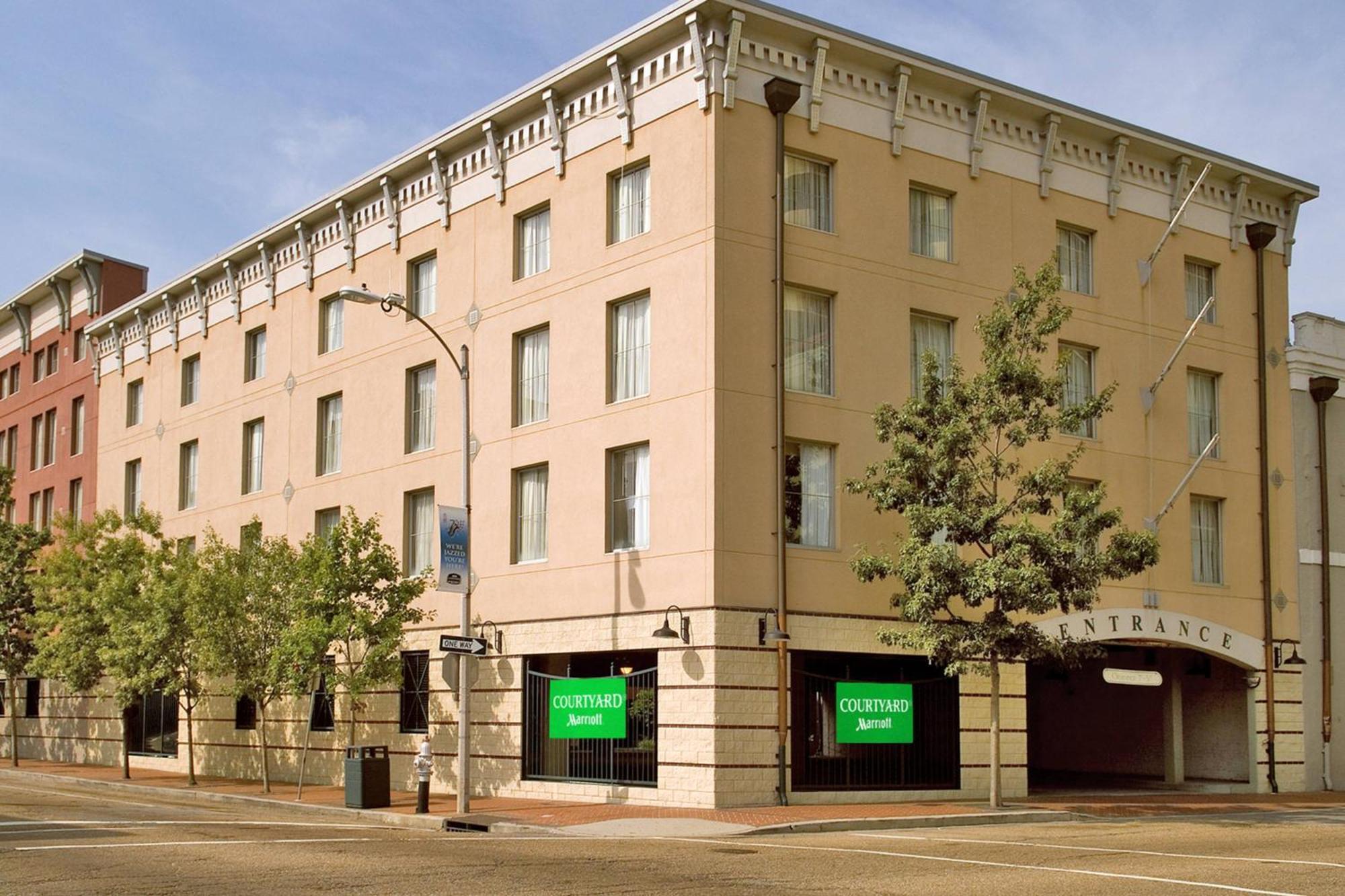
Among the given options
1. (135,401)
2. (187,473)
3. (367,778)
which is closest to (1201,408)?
(367,778)

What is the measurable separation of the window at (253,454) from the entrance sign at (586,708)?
14.5 m

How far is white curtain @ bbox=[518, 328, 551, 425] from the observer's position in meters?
30.6

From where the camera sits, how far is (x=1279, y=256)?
35625mm

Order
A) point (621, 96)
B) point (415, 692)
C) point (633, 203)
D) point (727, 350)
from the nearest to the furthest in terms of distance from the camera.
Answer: point (727, 350), point (621, 96), point (633, 203), point (415, 692)

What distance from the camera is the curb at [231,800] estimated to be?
25.4m

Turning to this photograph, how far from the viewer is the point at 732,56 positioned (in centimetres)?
2670

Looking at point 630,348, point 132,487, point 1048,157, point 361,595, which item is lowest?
point 361,595

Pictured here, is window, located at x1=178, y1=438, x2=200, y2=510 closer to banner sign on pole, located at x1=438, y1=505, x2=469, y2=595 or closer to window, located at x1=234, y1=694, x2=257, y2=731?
window, located at x1=234, y1=694, x2=257, y2=731

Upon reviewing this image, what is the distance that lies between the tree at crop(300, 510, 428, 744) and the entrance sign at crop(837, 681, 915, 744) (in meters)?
9.38

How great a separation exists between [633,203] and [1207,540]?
15193 millimetres

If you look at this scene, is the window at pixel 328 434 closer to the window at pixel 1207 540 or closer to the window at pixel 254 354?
the window at pixel 254 354

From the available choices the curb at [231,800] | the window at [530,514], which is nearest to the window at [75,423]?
the curb at [231,800]

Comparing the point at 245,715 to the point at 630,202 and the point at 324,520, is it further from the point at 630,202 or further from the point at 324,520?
the point at 630,202

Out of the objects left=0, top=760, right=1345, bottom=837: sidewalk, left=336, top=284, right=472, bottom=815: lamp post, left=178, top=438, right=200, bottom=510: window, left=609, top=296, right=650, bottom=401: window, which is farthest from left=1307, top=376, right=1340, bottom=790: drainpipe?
left=178, top=438, right=200, bottom=510: window
